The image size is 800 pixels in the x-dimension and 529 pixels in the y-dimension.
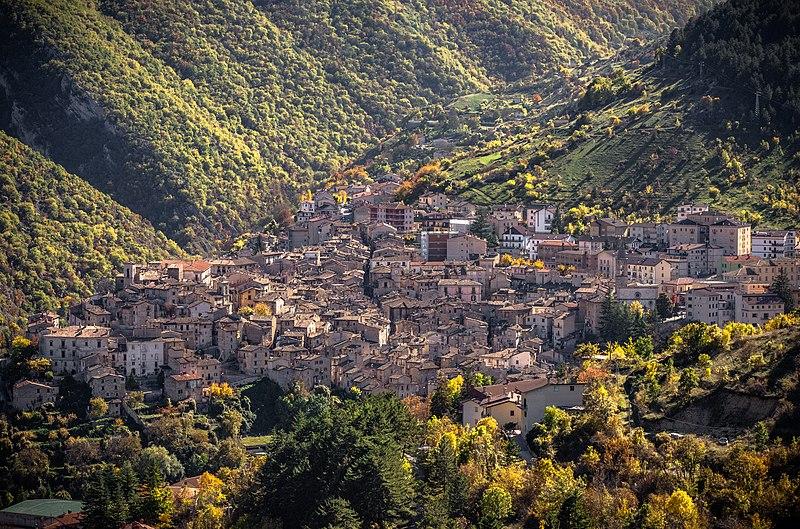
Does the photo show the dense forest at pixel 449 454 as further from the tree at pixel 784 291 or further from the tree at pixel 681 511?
the tree at pixel 784 291

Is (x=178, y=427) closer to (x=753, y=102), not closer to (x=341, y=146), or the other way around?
(x=753, y=102)

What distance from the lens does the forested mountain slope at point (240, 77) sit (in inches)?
5512

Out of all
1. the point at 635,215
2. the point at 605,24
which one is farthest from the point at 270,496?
the point at 605,24

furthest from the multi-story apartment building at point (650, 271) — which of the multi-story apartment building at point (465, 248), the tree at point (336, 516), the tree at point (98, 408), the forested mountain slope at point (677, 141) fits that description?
the tree at point (336, 516)

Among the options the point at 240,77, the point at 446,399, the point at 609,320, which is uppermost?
the point at 240,77

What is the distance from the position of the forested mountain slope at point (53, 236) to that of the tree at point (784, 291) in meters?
44.2

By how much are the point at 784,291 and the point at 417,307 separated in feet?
59.4

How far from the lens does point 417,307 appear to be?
89250 millimetres

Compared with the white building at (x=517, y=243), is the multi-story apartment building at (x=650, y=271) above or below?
below

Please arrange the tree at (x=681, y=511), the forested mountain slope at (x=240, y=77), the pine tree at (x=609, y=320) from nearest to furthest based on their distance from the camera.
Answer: the tree at (x=681, y=511) < the pine tree at (x=609, y=320) < the forested mountain slope at (x=240, y=77)

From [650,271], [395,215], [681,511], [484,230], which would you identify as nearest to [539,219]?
[484,230]

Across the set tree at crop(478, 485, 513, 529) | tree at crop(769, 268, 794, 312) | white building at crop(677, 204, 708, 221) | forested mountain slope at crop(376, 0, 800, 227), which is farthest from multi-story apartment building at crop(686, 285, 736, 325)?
tree at crop(478, 485, 513, 529)

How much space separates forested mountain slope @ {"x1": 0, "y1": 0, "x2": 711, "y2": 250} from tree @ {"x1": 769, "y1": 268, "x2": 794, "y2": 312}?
49.4 meters

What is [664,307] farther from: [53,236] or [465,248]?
[53,236]
